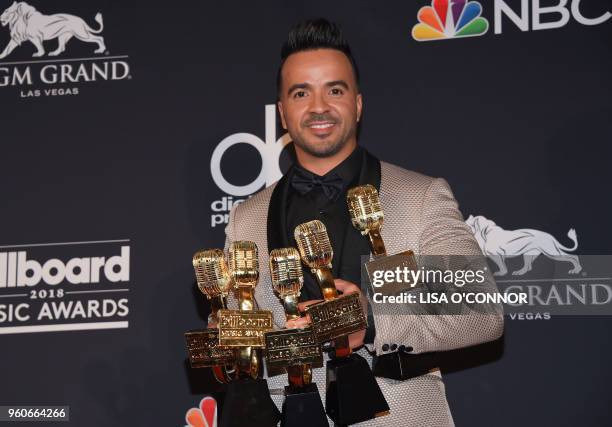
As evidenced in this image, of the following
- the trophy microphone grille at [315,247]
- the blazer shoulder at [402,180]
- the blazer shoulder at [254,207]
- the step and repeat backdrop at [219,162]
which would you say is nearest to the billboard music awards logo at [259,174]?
the step and repeat backdrop at [219,162]

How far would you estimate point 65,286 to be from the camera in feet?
9.48

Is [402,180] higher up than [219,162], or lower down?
lower down

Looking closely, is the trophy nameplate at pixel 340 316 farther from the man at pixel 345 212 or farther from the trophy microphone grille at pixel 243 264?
the trophy microphone grille at pixel 243 264

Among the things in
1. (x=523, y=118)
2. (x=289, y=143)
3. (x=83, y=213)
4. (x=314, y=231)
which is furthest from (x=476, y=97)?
(x=83, y=213)

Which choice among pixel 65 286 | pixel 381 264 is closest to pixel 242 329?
pixel 381 264

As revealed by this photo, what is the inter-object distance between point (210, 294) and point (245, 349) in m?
0.18

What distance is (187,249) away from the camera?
9.36ft

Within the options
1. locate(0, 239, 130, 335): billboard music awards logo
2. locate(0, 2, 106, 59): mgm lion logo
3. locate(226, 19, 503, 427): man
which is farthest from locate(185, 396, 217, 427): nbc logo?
locate(0, 2, 106, 59): mgm lion logo

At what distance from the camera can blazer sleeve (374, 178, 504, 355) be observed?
182cm

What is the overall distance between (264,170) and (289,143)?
132 mm

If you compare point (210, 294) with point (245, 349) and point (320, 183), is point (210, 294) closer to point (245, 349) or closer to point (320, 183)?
point (245, 349)

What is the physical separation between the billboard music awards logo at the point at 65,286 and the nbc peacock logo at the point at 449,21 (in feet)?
4.30

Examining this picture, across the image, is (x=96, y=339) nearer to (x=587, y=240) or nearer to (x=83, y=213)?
(x=83, y=213)

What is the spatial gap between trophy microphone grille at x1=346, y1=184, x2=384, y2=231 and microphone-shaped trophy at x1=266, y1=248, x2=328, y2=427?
19 cm
